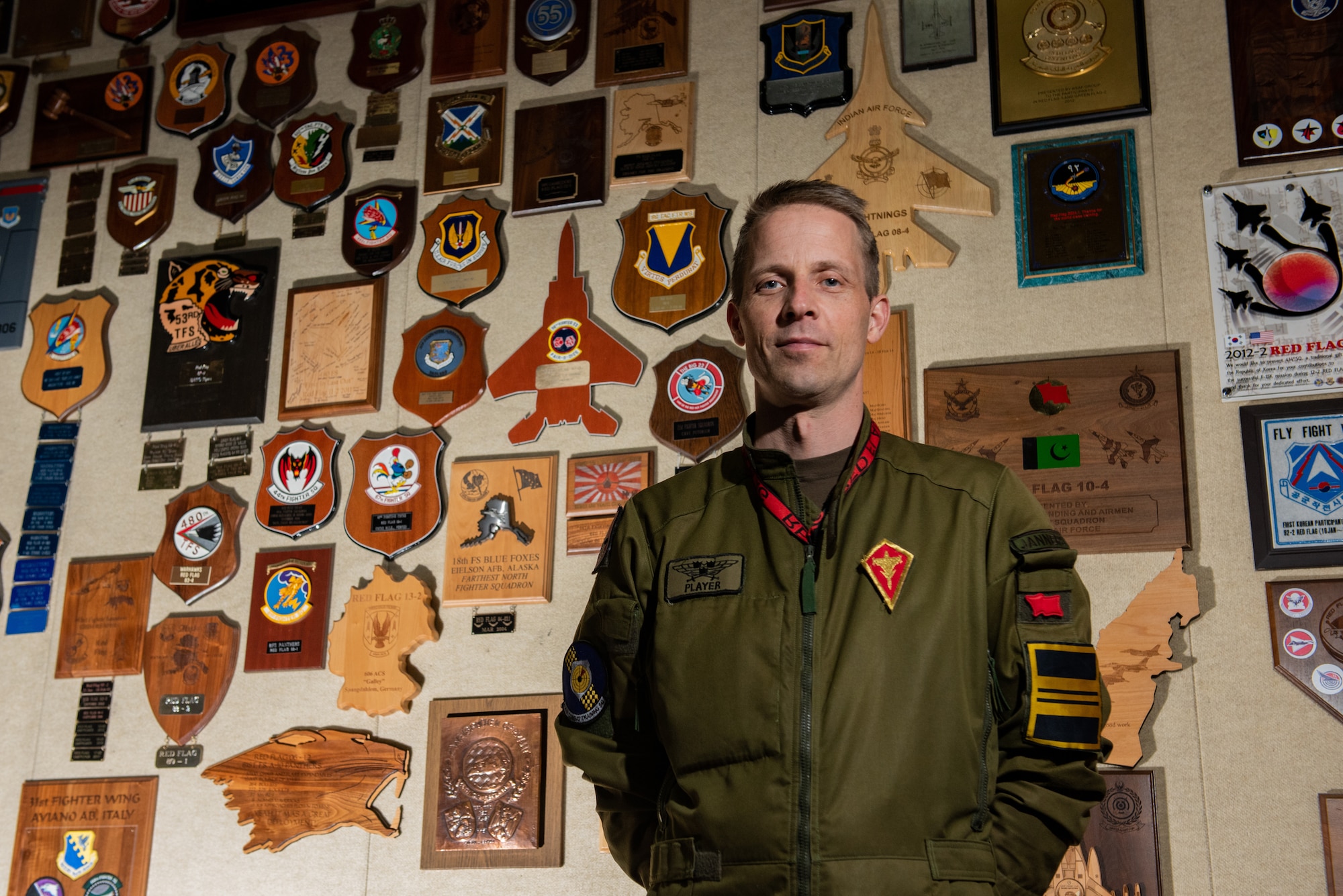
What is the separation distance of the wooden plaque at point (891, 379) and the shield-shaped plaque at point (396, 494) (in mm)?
1161

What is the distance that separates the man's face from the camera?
1.59 metres

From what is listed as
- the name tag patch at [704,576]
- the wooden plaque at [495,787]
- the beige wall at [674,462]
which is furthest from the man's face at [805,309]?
the wooden plaque at [495,787]

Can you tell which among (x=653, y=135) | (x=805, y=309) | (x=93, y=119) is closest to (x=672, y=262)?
(x=653, y=135)

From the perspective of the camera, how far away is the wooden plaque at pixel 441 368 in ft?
10.6

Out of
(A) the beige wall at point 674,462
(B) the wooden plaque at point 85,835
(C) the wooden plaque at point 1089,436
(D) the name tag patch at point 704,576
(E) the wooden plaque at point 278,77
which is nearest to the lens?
(D) the name tag patch at point 704,576

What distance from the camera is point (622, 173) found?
326 centimetres

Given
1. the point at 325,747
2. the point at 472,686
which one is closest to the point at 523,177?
the point at 472,686

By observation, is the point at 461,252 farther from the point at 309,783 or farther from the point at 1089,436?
the point at 1089,436

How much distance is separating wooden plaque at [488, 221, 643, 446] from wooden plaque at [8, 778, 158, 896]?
1402 millimetres

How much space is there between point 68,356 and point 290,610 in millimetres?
1123

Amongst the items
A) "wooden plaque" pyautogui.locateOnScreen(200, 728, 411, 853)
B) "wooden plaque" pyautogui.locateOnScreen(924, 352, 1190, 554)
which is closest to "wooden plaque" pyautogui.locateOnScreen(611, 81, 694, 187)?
"wooden plaque" pyautogui.locateOnScreen(924, 352, 1190, 554)

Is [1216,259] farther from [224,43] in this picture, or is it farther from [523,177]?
[224,43]

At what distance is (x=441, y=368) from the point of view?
3264 mm

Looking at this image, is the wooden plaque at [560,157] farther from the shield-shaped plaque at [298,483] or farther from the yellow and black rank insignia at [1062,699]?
the yellow and black rank insignia at [1062,699]
